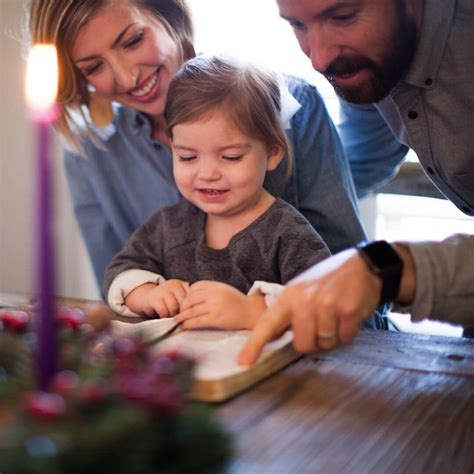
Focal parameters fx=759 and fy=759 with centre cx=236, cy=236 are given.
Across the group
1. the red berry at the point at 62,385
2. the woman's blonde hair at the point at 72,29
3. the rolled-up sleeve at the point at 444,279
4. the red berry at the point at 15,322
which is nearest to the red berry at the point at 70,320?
the red berry at the point at 15,322

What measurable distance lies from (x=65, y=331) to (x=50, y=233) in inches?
12.8

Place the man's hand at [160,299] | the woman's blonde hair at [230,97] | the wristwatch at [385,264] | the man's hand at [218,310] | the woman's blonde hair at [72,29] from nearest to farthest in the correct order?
1. the wristwatch at [385,264]
2. the man's hand at [218,310]
3. the man's hand at [160,299]
4. the woman's blonde hair at [230,97]
5. the woman's blonde hair at [72,29]

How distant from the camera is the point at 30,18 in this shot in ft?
5.37

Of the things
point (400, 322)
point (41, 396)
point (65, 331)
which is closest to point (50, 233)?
point (41, 396)

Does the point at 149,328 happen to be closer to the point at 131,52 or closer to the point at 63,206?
the point at 131,52

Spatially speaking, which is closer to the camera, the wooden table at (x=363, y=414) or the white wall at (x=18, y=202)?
the wooden table at (x=363, y=414)

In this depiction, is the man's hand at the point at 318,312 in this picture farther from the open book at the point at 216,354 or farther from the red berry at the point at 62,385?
the red berry at the point at 62,385

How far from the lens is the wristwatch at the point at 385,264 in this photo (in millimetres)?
907

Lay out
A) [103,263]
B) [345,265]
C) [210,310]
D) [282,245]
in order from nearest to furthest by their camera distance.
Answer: [345,265] < [210,310] < [282,245] < [103,263]

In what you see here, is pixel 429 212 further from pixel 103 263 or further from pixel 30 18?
pixel 30 18

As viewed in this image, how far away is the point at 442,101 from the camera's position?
1.47 metres

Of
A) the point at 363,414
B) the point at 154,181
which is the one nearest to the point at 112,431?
the point at 363,414

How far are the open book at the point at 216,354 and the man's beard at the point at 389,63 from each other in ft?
2.30

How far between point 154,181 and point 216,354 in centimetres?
100
